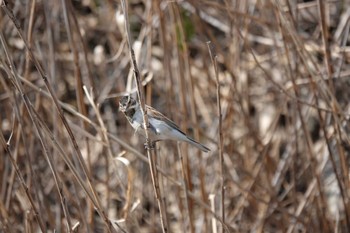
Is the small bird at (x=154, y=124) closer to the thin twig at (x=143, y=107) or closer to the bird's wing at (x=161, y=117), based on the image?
the bird's wing at (x=161, y=117)

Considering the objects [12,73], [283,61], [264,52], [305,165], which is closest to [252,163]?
[305,165]

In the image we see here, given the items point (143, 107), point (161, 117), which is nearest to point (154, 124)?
point (161, 117)

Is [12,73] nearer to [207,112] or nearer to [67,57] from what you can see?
[207,112]

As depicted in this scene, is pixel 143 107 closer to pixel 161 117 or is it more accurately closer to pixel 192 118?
pixel 161 117

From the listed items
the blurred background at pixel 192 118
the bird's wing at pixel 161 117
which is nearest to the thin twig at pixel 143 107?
the blurred background at pixel 192 118

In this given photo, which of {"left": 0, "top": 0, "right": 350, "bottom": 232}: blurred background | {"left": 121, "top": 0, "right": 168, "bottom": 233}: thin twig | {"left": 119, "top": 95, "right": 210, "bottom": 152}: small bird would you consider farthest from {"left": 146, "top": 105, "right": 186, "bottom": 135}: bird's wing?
{"left": 121, "top": 0, "right": 168, "bottom": 233}: thin twig
